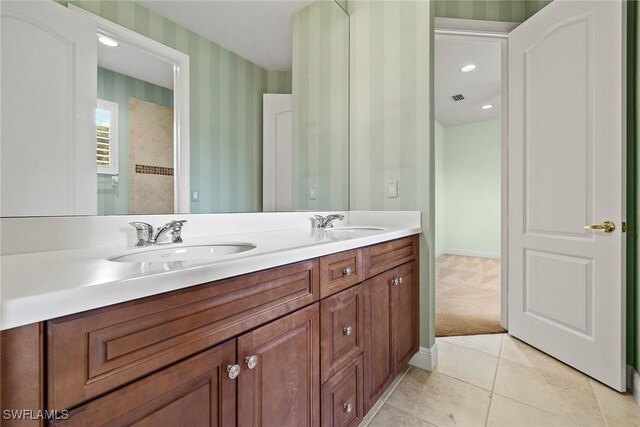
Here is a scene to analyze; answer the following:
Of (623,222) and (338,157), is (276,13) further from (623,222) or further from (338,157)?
(623,222)

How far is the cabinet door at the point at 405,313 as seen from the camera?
4.67 feet

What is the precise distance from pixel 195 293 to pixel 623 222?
197 centimetres

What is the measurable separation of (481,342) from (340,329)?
4.92 feet

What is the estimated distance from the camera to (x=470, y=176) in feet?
17.4

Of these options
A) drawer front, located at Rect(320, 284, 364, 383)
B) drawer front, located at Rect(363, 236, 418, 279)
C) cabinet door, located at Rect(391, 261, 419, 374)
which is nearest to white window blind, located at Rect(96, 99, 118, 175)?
drawer front, located at Rect(320, 284, 364, 383)

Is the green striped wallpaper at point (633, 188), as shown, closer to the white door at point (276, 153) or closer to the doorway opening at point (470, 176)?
the doorway opening at point (470, 176)

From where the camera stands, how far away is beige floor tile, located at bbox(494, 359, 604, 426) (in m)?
1.30

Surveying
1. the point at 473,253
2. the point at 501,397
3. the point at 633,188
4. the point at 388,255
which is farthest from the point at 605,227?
the point at 473,253

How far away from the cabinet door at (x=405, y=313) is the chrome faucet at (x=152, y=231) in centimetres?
99

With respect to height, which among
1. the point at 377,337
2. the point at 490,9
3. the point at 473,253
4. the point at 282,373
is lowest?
the point at 473,253

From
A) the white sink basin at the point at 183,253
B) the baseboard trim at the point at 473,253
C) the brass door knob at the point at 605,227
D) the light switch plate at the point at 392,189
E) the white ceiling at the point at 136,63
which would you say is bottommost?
the baseboard trim at the point at 473,253

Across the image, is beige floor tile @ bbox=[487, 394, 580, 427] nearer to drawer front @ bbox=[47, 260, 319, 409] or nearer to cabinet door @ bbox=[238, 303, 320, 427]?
cabinet door @ bbox=[238, 303, 320, 427]

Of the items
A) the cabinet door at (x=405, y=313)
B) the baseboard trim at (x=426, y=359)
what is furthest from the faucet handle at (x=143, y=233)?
the baseboard trim at (x=426, y=359)

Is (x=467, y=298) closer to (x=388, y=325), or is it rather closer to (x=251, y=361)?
(x=388, y=325)
